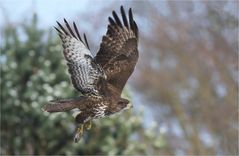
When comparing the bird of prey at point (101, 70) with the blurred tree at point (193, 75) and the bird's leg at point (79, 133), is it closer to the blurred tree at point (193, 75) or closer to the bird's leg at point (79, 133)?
the bird's leg at point (79, 133)

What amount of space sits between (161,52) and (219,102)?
3.59m

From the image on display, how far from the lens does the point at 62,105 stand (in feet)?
15.2

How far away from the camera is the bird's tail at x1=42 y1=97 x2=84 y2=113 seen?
459cm

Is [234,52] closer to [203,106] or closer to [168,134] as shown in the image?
[203,106]

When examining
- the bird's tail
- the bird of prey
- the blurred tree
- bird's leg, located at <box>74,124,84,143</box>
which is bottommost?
bird's leg, located at <box>74,124,84,143</box>

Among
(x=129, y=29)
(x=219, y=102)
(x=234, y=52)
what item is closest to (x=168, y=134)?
(x=219, y=102)

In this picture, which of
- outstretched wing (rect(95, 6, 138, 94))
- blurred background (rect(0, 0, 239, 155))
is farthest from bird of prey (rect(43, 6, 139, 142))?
blurred background (rect(0, 0, 239, 155))

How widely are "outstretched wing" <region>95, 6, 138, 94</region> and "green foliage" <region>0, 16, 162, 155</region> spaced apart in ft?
20.9

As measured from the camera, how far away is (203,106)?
797 inches

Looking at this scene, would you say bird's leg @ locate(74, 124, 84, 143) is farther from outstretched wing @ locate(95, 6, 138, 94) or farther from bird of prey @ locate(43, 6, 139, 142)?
outstretched wing @ locate(95, 6, 138, 94)

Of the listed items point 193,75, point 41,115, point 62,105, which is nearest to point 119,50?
point 62,105

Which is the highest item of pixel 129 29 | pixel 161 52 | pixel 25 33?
pixel 161 52

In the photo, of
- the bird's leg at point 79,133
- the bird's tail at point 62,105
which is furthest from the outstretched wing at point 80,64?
the bird's leg at point 79,133

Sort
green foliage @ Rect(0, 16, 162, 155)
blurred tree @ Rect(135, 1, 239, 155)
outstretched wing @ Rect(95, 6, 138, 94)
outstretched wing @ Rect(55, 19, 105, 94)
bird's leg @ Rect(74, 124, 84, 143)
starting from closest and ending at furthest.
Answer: bird's leg @ Rect(74, 124, 84, 143) < outstretched wing @ Rect(55, 19, 105, 94) < outstretched wing @ Rect(95, 6, 138, 94) < green foliage @ Rect(0, 16, 162, 155) < blurred tree @ Rect(135, 1, 239, 155)
